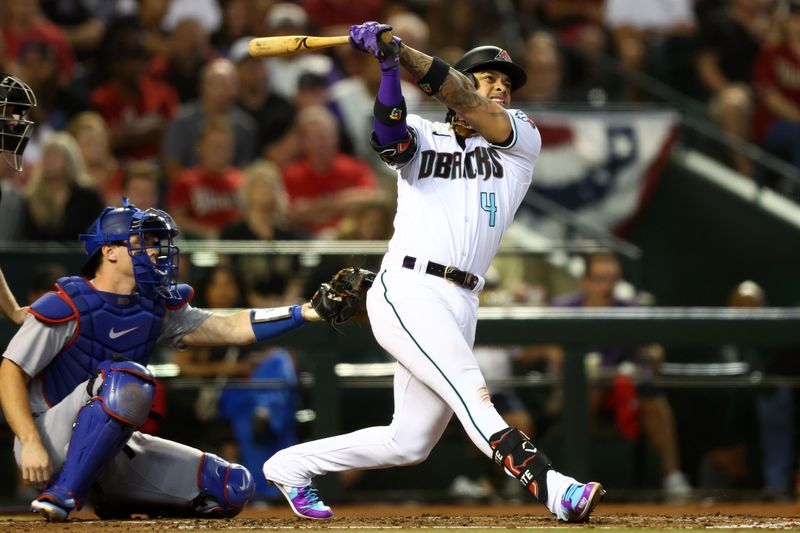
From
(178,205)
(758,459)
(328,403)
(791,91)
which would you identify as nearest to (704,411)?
(758,459)

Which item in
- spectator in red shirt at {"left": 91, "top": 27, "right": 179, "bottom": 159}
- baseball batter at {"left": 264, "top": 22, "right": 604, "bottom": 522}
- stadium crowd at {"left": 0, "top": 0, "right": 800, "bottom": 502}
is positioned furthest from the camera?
spectator in red shirt at {"left": 91, "top": 27, "right": 179, "bottom": 159}

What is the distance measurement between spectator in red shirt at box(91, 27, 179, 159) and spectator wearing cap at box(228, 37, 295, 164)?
1.64 ft

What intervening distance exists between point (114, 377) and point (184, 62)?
4993 mm

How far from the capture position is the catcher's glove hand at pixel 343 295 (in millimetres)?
5035

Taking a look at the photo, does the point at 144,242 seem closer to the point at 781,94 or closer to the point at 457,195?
the point at 457,195

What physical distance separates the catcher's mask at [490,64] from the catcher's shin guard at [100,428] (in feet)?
5.05

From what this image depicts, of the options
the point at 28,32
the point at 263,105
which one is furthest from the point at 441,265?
the point at 28,32

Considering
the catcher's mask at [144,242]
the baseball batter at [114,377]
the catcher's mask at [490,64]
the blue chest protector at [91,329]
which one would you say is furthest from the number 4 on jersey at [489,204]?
the blue chest protector at [91,329]

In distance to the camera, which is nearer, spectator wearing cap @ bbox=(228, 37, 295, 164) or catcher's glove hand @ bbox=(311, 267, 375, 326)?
catcher's glove hand @ bbox=(311, 267, 375, 326)

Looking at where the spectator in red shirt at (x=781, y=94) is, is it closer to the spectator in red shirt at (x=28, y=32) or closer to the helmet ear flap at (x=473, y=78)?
the spectator in red shirt at (x=28, y=32)

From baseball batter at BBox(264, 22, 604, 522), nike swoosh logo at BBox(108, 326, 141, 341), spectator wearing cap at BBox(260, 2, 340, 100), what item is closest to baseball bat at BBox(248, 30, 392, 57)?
baseball batter at BBox(264, 22, 604, 522)

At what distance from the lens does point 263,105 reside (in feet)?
30.8

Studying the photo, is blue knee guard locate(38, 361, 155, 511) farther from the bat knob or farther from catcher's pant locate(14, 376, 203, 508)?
the bat knob

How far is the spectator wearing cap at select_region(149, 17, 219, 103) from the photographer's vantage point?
948cm
